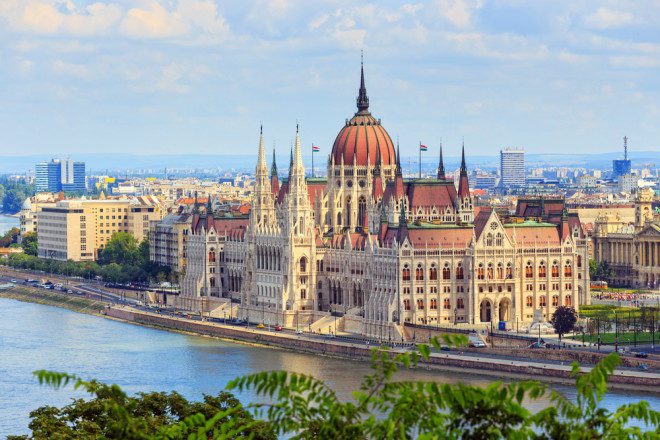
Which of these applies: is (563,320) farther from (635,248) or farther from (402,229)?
(635,248)

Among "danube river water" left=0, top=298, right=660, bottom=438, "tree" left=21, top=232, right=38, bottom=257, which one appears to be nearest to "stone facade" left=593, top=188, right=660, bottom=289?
"danube river water" left=0, top=298, right=660, bottom=438

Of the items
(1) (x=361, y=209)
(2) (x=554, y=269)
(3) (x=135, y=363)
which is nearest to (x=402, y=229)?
(2) (x=554, y=269)

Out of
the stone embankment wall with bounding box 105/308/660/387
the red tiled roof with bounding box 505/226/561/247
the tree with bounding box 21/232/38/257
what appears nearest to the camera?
the stone embankment wall with bounding box 105/308/660/387

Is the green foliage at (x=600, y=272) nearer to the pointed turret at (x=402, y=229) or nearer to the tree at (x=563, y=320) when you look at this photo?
the pointed turret at (x=402, y=229)

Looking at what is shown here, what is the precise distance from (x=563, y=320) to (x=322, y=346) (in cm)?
1483

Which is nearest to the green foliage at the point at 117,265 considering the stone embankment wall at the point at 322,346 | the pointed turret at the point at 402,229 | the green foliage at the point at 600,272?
the stone embankment wall at the point at 322,346

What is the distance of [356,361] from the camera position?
331ft

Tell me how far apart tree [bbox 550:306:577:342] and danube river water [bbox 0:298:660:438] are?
12962 mm

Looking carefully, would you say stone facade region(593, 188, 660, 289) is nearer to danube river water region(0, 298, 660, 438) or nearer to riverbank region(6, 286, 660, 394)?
riverbank region(6, 286, 660, 394)

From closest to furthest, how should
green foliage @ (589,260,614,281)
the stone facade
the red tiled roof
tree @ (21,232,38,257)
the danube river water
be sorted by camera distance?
the danube river water < the red tiled roof < the stone facade < green foliage @ (589,260,614,281) < tree @ (21,232,38,257)

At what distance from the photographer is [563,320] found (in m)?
104

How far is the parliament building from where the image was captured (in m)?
110

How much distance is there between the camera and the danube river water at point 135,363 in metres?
82.6

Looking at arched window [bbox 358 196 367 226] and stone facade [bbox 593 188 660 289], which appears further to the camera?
stone facade [bbox 593 188 660 289]
